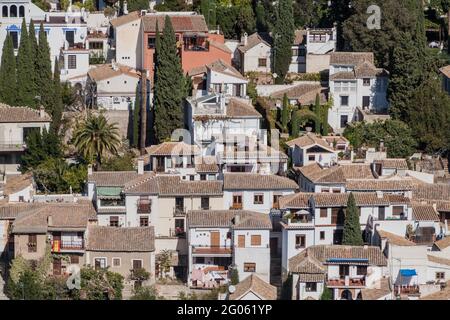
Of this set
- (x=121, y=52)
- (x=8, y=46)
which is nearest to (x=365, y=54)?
(x=121, y=52)

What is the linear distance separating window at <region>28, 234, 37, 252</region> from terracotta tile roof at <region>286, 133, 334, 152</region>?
35.4 feet

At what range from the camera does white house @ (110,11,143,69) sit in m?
53.1

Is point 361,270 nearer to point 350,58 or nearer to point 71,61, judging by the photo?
point 350,58

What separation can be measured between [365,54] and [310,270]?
54.2 ft

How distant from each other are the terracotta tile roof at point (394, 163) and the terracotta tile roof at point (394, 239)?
4465mm

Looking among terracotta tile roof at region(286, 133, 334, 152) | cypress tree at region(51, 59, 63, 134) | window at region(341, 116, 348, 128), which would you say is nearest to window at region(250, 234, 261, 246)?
terracotta tile roof at region(286, 133, 334, 152)

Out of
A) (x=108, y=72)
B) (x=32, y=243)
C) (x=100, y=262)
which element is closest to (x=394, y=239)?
(x=100, y=262)

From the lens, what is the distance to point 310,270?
37375 mm

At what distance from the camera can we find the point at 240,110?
4759 centimetres

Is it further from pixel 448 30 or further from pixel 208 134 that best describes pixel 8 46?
pixel 448 30

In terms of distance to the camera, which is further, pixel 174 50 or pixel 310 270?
pixel 174 50

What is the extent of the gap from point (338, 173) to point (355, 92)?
355 inches

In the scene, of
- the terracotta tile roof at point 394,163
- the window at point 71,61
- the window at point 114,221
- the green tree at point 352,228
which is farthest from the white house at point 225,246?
the window at point 71,61

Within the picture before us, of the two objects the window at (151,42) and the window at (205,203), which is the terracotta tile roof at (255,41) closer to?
the window at (151,42)
